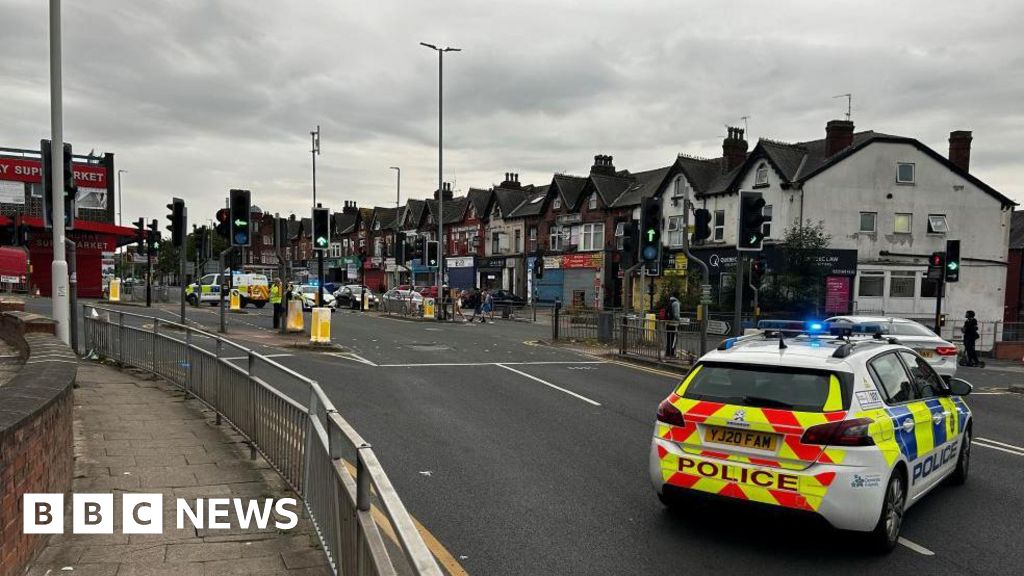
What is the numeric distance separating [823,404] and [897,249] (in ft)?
114

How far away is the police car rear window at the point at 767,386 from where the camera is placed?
210 inches

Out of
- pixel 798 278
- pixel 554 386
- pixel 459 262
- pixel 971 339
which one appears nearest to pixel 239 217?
pixel 554 386

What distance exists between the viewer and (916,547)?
5.31 meters

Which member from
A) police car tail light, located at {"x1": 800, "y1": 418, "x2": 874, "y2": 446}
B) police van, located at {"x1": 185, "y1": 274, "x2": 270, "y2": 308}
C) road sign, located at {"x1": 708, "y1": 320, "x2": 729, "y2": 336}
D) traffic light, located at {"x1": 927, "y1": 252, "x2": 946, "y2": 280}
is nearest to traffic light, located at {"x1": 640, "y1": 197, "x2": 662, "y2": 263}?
road sign, located at {"x1": 708, "y1": 320, "x2": 729, "y2": 336}

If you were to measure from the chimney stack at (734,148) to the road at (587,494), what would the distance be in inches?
1116

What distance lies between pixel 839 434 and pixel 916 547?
1.17 meters

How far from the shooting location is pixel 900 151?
35344 millimetres

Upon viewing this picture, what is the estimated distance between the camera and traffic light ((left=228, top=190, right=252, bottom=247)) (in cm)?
1767

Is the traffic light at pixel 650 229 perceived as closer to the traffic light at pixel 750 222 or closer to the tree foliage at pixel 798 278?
the traffic light at pixel 750 222

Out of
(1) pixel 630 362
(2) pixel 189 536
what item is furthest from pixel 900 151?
(2) pixel 189 536

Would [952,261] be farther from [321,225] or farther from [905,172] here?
[321,225]

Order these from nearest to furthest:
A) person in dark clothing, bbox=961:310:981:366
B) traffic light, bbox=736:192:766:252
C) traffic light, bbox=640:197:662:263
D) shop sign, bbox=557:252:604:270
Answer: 1. traffic light, bbox=736:192:766:252
2. traffic light, bbox=640:197:662:263
3. person in dark clothing, bbox=961:310:981:366
4. shop sign, bbox=557:252:604:270

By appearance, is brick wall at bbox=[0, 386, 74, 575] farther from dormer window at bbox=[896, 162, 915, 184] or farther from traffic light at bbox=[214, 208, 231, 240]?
dormer window at bbox=[896, 162, 915, 184]

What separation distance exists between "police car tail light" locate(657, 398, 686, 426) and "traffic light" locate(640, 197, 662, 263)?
36.0 feet
